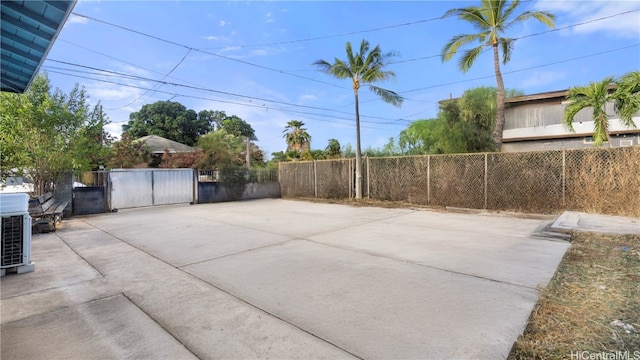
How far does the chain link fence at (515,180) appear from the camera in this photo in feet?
24.8

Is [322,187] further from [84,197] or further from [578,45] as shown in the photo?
[578,45]

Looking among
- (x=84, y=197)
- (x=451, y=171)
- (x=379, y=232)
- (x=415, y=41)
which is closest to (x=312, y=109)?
(x=415, y=41)

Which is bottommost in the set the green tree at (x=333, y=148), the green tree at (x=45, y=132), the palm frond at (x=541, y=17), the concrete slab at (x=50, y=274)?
the concrete slab at (x=50, y=274)

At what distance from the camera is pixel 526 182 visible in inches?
352

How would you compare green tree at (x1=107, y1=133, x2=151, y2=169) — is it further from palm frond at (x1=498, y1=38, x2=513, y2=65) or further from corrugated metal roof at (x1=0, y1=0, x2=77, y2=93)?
palm frond at (x1=498, y1=38, x2=513, y2=65)

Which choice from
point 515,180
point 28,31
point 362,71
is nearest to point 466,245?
point 515,180

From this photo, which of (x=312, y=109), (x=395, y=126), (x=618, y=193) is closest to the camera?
(x=618, y=193)

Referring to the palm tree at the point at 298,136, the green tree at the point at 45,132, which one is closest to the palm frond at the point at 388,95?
the green tree at the point at 45,132

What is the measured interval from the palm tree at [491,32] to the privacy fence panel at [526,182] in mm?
2695

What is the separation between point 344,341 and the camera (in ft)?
7.41

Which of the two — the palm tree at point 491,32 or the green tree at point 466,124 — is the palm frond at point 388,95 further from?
the green tree at point 466,124

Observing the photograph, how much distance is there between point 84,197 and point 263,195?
7524 millimetres

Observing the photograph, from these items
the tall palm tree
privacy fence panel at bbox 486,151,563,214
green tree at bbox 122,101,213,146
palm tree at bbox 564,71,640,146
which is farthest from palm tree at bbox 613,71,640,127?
green tree at bbox 122,101,213,146

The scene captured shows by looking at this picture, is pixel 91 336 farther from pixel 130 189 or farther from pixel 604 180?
pixel 130 189
